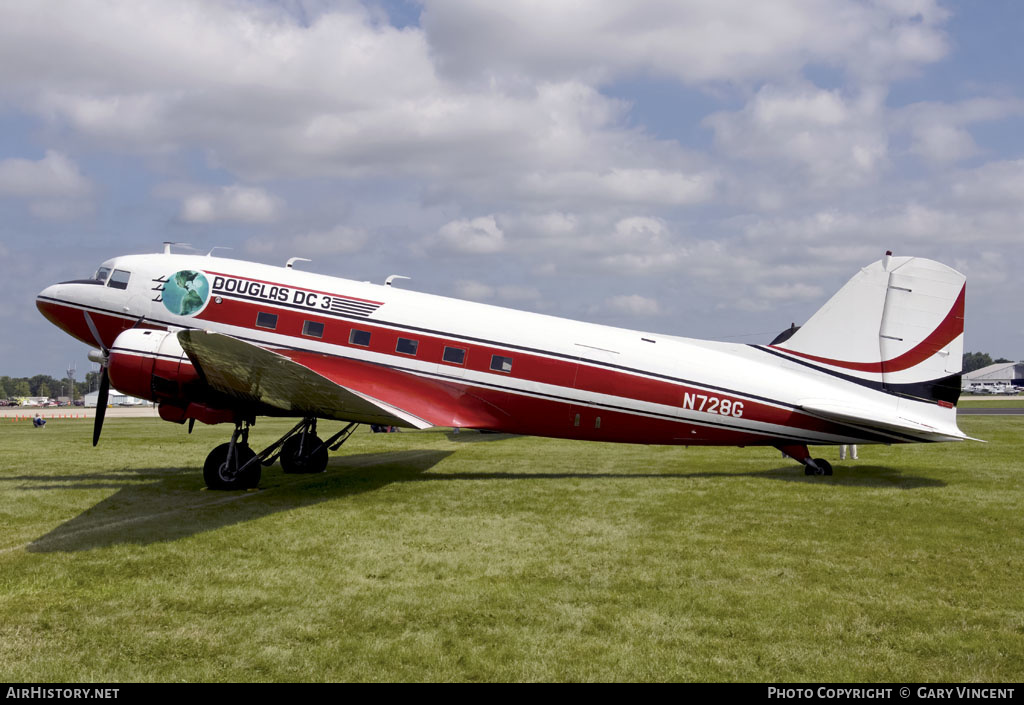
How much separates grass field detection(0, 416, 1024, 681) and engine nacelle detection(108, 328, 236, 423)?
1.86 metres

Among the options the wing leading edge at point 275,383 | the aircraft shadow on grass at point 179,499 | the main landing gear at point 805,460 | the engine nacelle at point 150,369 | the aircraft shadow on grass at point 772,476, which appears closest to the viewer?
the aircraft shadow on grass at point 179,499

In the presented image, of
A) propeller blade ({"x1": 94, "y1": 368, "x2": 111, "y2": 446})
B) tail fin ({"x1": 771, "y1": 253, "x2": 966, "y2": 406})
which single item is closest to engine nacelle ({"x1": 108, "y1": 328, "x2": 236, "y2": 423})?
propeller blade ({"x1": 94, "y1": 368, "x2": 111, "y2": 446})

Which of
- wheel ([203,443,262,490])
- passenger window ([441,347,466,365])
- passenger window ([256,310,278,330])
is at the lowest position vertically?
wheel ([203,443,262,490])

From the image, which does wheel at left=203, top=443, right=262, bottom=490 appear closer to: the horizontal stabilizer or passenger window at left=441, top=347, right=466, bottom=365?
passenger window at left=441, top=347, right=466, bottom=365

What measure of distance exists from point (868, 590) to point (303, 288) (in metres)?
12.0

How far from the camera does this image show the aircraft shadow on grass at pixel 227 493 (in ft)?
34.0

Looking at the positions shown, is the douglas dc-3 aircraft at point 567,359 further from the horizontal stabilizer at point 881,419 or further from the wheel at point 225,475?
the wheel at point 225,475

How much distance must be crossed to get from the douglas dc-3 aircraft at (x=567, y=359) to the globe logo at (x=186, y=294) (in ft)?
0.10

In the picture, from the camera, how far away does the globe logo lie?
1524 cm

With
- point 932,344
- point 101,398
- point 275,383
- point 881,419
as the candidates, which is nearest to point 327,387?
point 275,383

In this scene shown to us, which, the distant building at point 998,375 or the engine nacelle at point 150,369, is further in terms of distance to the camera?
the distant building at point 998,375

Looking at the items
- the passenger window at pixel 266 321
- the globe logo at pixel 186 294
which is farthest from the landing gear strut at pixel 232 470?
the globe logo at pixel 186 294

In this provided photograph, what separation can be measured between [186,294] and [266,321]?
6.32 feet
